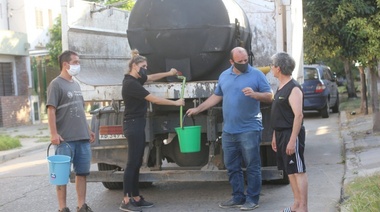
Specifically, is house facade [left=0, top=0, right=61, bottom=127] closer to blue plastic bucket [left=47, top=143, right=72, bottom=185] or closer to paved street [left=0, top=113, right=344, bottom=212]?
paved street [left=0, top=113, right=344, bottom=212]

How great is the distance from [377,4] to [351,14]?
53cm

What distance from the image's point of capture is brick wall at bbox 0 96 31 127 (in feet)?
81.3

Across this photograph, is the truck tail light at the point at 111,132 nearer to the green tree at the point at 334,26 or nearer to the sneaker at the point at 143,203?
the sneaker at the point at 143,203

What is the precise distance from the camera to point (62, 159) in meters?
6.80

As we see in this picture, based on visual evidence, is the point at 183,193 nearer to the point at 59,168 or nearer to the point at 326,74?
the point at 59,168

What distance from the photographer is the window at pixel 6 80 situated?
26.0 meters

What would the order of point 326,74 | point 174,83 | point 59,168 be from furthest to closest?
point 326,74 → point 174,83 → point 59,168

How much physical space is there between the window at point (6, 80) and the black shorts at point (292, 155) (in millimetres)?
21233

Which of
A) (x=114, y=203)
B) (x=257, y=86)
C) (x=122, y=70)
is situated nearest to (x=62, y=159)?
(x=114, y=203)

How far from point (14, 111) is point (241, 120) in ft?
64.5

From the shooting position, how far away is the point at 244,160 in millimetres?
7492

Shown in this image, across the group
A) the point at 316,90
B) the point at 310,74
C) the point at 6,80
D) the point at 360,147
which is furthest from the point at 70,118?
the point at 6,80

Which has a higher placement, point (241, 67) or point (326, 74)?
point (241, 67)

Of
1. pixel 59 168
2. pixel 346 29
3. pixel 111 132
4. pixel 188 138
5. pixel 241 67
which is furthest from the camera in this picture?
pixel 346 29
